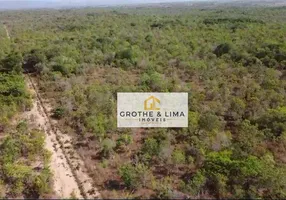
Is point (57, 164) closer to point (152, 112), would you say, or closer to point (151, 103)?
point (152, 112)

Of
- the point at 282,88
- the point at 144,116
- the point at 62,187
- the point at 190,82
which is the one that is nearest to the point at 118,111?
the point at 144,116

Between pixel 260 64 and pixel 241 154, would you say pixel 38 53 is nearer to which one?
pixel 260 64

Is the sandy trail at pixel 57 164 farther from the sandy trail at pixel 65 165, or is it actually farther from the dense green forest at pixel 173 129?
the dense green forest at pixel 173 129

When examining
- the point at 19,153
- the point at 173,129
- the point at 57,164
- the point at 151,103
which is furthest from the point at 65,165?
the point at 151,103

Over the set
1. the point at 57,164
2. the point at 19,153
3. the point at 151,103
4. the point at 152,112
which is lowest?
the point at 57,164

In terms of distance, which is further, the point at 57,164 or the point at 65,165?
the point at 57,164

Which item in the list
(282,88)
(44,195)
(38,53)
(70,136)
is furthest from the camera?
(38,53)

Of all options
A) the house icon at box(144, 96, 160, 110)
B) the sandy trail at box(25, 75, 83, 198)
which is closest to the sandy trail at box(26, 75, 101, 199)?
the sandy trail at box(25, 75, 83, 198)
